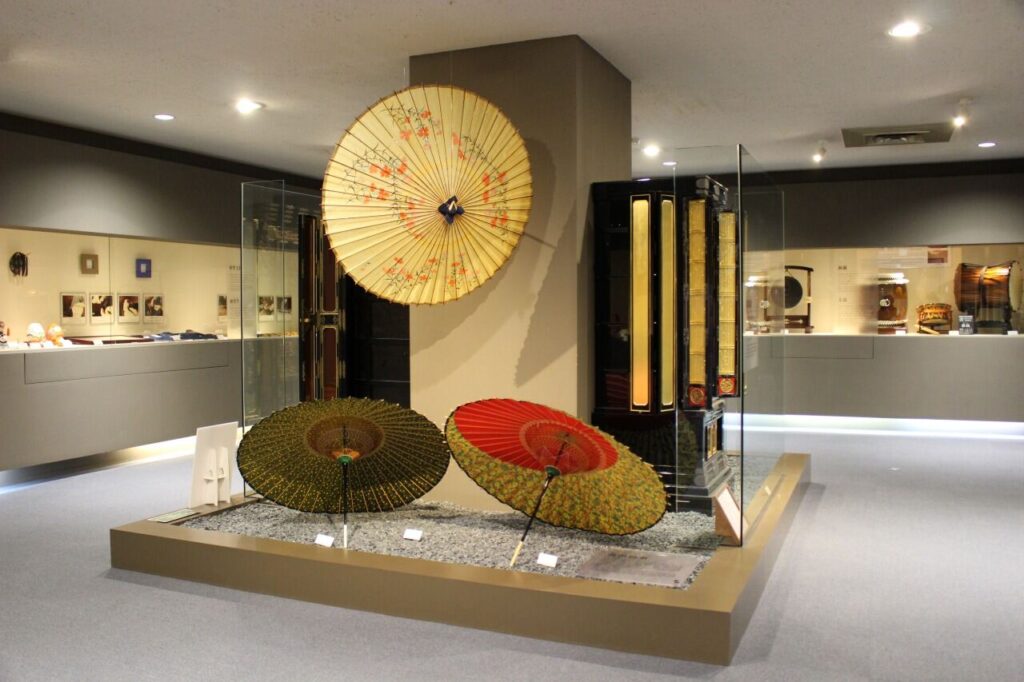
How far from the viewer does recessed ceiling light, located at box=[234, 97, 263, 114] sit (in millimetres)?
6164

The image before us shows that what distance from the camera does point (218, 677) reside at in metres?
3.02

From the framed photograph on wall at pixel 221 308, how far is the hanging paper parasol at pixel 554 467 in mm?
5237

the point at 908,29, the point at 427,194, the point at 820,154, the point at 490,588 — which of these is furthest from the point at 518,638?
the point at 820,154

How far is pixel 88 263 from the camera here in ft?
24.0

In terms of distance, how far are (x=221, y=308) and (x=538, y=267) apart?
4.69 meters

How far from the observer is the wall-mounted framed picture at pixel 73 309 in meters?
7.09

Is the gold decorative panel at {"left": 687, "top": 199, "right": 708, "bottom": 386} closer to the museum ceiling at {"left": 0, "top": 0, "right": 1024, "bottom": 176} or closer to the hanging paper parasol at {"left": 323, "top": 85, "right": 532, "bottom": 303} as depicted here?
the hanging paper parasol at {"left": 323, "top": 85, "right": 532, "bottom": 303}

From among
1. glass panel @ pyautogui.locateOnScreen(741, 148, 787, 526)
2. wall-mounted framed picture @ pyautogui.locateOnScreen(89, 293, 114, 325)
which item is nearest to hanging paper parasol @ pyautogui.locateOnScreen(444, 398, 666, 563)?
glass panel @ pyautogui.locateOnScreen(741, 148, 787, 526)

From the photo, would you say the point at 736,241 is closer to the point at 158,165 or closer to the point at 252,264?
the point at 252,264

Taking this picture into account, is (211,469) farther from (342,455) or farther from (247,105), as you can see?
(247,105)

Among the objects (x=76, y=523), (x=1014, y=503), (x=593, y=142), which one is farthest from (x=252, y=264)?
(x=1014, y=503)

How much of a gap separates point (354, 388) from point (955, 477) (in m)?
4.14

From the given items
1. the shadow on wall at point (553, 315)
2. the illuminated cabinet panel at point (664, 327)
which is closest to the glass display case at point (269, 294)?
the shadow on wall at point (553, 315)

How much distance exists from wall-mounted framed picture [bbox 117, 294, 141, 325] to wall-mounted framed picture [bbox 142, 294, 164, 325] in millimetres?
70
